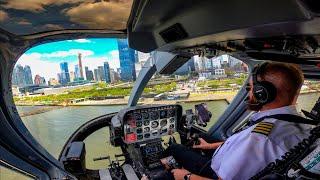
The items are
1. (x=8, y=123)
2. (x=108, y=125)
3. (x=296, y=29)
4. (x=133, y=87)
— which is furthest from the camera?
(x=133, y=87)

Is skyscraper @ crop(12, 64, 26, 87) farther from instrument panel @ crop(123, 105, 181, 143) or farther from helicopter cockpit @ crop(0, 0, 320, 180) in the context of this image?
instrument panel @ crop(123, 105, 181, 143)

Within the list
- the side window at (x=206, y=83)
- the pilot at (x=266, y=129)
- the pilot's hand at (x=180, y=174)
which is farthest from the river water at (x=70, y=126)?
the pilot at (x=266, y=129)

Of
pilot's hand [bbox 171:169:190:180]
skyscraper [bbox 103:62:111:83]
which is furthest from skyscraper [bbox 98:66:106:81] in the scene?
pilot's hand [bbox 171:169:190:180]

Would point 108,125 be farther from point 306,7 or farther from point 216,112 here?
point 306,7

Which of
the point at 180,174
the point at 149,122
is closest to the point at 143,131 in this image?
the point at 149,122

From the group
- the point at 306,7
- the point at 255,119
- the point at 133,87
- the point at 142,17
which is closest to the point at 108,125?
the point at 133,87

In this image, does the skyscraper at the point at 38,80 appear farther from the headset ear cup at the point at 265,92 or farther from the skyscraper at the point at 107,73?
the headset ear cup at the point at 265,92
